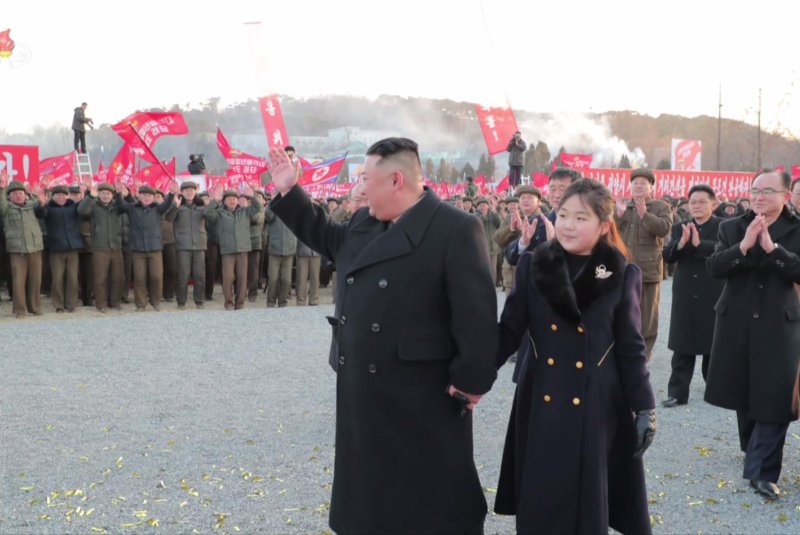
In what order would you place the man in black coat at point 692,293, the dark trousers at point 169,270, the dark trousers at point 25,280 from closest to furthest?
the man in black coat at point 692,293 → the dark trousers at point 25,280 → the dark trousers at point 169,270

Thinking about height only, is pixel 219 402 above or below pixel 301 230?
below

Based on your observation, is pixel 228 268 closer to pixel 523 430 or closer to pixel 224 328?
pixel 224 328

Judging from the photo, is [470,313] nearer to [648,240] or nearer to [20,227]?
[648,240]

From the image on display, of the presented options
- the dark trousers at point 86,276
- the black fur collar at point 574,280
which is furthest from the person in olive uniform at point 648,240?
the dark trousers at point 86,276

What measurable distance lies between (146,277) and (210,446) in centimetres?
876

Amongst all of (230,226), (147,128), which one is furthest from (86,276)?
(147,128)

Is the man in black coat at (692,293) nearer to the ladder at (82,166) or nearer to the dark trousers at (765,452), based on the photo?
the dark trousers at (765,452)

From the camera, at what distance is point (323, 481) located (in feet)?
15.5

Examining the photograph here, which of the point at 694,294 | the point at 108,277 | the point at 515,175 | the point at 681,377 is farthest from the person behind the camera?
the point at 515,175

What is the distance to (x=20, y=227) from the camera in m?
11.9

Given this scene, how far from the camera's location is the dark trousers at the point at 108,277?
12.8 meters

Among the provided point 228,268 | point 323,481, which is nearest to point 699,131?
point 228,268

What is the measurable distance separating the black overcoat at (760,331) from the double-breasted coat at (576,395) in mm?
1963

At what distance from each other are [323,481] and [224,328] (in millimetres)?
6552
